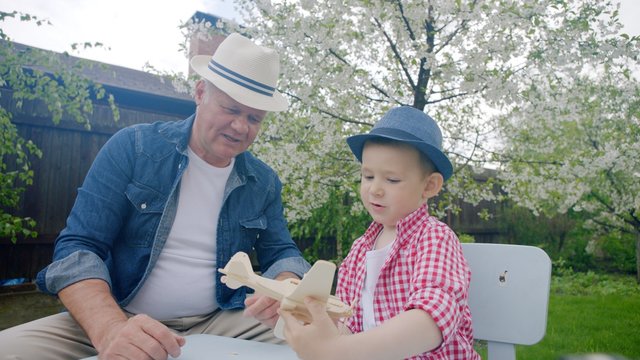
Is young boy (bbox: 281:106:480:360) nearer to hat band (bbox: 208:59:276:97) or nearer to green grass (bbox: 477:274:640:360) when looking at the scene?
hat band (bbox: 208:59:276:97)

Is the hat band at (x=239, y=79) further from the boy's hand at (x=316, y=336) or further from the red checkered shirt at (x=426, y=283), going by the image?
the boy's hand at (x=316, y=336)

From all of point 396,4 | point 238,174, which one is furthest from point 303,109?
point 238,174

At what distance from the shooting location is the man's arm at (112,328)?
1301mm

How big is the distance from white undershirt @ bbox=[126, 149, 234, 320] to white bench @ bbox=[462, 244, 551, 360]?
1.06 meters

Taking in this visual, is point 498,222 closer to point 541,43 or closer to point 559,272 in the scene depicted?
point 559,272

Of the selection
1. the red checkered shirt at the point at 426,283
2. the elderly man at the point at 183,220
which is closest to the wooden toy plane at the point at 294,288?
the red checkered shirt at the point at 426,283

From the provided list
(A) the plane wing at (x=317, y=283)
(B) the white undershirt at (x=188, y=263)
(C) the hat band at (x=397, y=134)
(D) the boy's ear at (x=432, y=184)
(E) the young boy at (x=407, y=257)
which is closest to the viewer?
(A) the plane wing at (x=317, y=283)

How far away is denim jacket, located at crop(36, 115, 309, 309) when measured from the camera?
181cm

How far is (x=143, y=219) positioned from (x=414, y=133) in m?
1.17

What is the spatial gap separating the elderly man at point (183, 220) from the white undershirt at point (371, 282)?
320 mm

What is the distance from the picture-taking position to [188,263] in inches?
81.1

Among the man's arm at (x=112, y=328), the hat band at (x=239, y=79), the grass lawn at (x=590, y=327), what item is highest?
the hat band at (x=239, y=79)

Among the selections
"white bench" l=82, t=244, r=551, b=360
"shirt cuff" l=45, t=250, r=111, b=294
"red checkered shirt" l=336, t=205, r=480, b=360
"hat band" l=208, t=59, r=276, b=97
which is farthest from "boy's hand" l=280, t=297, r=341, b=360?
"hat band" l=208, t=59, r=276, b=97

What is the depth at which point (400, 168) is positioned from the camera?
151 cm
